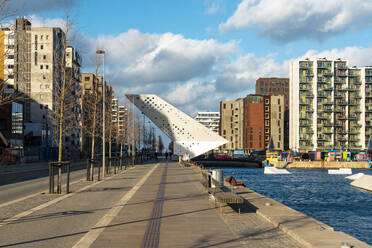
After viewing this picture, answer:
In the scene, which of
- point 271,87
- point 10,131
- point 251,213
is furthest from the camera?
point 271,87

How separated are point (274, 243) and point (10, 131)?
249ft

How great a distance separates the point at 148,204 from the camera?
15.5m

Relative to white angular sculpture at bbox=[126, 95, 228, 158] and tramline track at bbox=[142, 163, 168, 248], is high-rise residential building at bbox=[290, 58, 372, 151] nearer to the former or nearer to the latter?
white angular sculpture at bbox=[126, 95, 228, 158]

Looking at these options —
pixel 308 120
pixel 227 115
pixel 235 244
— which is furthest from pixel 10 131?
pixel 227 115

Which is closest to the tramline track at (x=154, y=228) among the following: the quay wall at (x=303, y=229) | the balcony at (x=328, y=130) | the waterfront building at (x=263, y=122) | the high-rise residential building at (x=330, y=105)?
the quay wall at (x=303, y=229)

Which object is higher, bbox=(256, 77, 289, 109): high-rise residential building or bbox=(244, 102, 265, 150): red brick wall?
bbox=(256, 77, 289, 109): high-rise residential building

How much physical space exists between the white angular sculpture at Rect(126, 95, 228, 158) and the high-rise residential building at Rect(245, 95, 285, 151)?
75256mm

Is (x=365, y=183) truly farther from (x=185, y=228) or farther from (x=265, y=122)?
(x=265, y=122)

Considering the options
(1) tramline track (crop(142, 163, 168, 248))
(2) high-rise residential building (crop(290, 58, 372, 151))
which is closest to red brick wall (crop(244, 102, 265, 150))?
(2) high-rise residential building (crop(290, 58, 372, 151))

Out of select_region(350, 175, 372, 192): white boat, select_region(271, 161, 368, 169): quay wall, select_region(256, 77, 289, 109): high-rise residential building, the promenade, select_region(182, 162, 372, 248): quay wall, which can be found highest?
select_region(256, 77, 289, 109): high-rise residential building

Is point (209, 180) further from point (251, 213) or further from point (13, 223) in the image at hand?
point (13, 223)

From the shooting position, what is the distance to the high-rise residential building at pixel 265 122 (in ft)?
500

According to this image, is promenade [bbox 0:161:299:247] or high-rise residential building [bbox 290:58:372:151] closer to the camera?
promenade [bbox 0:161:299:247]

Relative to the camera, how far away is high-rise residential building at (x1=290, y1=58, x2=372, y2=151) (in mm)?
128625
